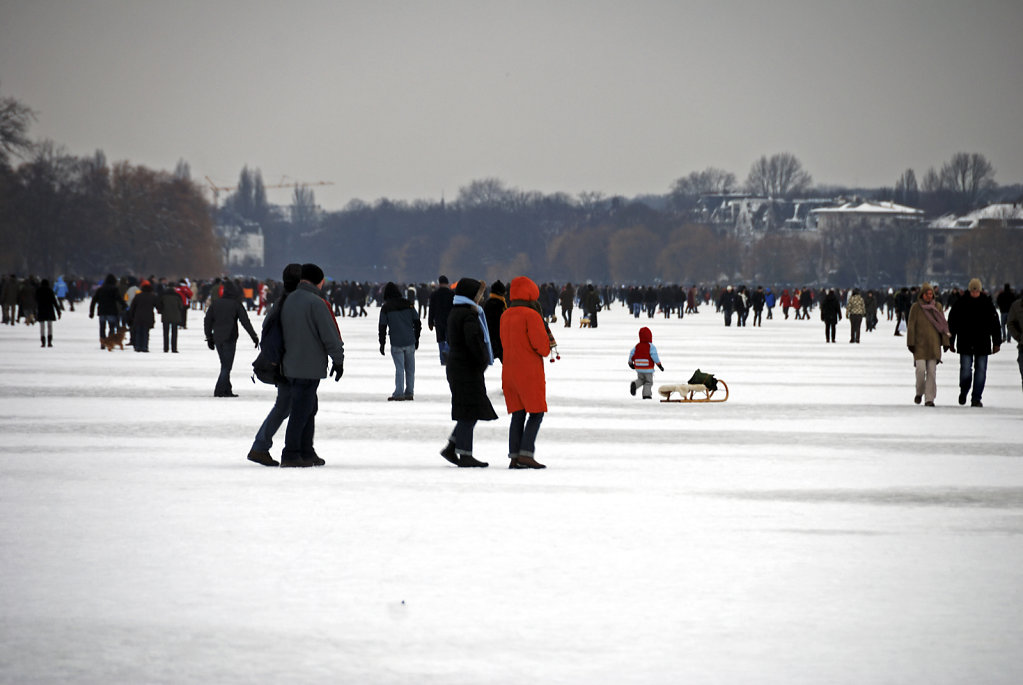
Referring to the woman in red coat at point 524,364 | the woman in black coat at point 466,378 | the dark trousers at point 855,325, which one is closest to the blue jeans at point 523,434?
the woman in red coat at point 524,364

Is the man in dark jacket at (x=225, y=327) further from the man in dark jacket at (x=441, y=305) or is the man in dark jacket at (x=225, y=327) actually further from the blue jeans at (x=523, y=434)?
the blue jeans at (x=523, y=434)

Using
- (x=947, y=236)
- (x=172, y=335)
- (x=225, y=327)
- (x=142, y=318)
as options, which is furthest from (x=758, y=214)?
(x=225, y=327)

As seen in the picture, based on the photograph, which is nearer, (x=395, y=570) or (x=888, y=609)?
(x=888, y=609)

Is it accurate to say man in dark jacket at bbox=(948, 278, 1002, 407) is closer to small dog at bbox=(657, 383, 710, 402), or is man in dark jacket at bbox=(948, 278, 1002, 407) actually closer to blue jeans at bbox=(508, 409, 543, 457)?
small dog at bbox=(657, 383, 710, 402)

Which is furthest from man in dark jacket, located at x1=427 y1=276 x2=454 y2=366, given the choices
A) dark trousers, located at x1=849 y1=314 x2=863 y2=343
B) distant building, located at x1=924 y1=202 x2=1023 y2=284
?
distant building, located at x1=924 y1=202 x2=1023 y2=284

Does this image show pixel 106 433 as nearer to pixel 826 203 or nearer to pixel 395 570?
pixel 395 570

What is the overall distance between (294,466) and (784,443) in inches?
155

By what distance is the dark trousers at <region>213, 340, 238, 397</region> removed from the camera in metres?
16.3

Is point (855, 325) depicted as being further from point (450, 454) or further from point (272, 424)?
point (272, 424)

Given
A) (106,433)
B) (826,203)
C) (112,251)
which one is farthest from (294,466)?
(826,203)

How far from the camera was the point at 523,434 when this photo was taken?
33.8 feet

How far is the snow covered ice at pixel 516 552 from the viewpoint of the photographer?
197 inches

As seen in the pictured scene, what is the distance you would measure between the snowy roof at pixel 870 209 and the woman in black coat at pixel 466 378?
152 metres

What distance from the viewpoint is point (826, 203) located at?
6983 inches
